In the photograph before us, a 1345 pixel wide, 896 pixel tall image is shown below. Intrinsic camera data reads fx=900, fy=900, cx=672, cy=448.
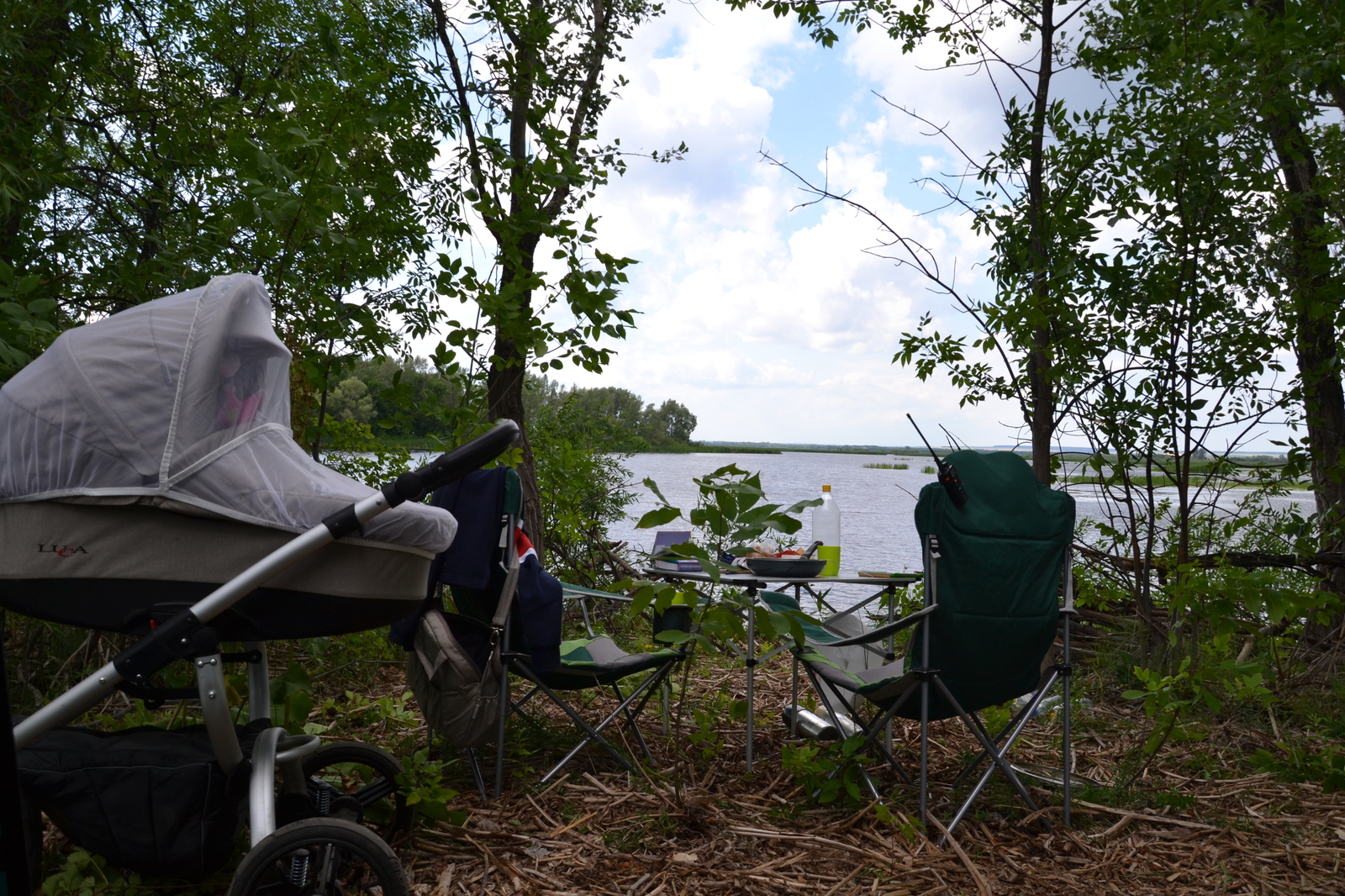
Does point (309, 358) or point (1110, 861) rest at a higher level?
point (309, 358)

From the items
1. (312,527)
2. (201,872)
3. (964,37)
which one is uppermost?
(964,37)

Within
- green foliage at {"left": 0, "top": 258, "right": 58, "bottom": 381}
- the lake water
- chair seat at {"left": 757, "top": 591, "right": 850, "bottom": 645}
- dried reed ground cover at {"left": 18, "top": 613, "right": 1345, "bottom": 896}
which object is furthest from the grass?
green foliage at {"left": 0, "top": 258, "right": 58, "bottom": 381}

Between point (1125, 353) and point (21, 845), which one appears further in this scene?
point (1125, 353)

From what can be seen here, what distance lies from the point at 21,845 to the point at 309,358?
241 centimetres

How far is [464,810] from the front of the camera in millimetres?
2738

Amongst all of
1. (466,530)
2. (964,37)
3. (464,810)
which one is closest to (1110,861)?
(464,810)

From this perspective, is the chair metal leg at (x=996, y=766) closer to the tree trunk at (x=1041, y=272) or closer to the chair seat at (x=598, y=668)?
the chair seat at (x=598, y=668)

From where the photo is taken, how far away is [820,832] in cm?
270

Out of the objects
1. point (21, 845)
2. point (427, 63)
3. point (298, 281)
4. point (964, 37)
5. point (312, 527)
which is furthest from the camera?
point (427, 63)

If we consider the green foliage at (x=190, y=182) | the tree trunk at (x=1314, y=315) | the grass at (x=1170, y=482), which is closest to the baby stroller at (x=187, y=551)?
the green foliage at (x=190, y=182)

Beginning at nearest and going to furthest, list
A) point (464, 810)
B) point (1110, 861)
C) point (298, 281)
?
point (1110, 861)
point (464, 810)
point (298, 281)

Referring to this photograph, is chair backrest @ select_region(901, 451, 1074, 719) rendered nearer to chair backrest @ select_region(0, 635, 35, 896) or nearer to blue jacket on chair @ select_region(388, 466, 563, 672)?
blue jacket on chair @ select_region(388, 466, 563, 672)

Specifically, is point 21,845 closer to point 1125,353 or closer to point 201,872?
point 201,872

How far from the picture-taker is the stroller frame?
1674 mm
